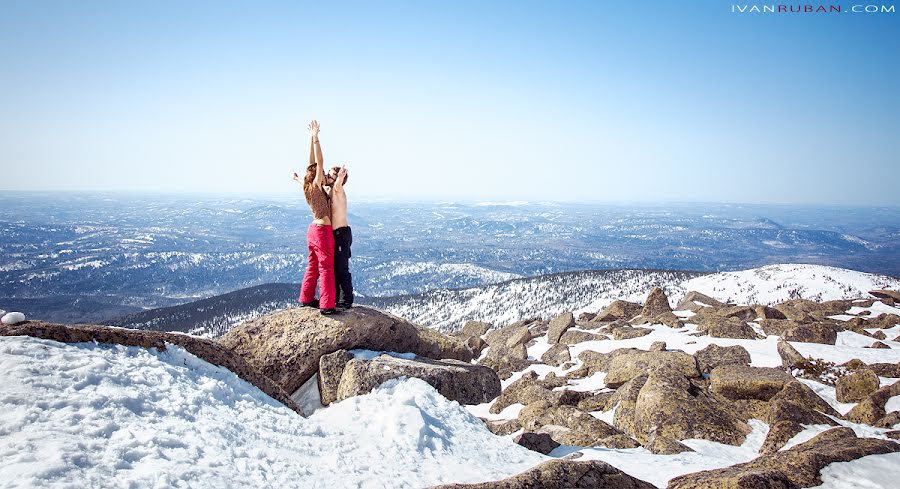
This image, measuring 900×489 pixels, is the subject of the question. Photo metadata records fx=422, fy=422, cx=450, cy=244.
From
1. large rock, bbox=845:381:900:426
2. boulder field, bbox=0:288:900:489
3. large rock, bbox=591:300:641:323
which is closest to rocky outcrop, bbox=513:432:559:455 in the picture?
boulder field, bbox=0:288:900:489

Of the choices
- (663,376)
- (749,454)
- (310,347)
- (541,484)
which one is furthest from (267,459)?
(663,376)

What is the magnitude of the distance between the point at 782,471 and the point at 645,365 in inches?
372

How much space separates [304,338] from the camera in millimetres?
11031

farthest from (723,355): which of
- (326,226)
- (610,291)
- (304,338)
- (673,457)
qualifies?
(610,291)

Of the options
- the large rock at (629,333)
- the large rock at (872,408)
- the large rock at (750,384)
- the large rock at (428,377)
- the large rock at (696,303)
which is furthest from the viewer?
the large rock at (696,303)

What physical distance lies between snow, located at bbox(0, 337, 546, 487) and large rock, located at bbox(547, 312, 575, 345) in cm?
1936

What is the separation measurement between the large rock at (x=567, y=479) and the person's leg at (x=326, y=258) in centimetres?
708

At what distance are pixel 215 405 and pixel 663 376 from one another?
11.3 metres

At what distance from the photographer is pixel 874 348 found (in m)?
17.5

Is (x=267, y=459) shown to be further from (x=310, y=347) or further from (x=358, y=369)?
(x=310, y=347)

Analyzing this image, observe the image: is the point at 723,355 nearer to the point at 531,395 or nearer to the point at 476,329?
the point at 531,395

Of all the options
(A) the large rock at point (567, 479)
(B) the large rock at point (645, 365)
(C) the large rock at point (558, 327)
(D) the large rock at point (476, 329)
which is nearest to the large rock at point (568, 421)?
(B) the large rock at point (645, 365)

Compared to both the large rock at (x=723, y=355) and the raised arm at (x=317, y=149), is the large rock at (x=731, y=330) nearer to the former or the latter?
the large rock at (x=723, y=355)

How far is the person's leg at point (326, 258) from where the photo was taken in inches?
424
